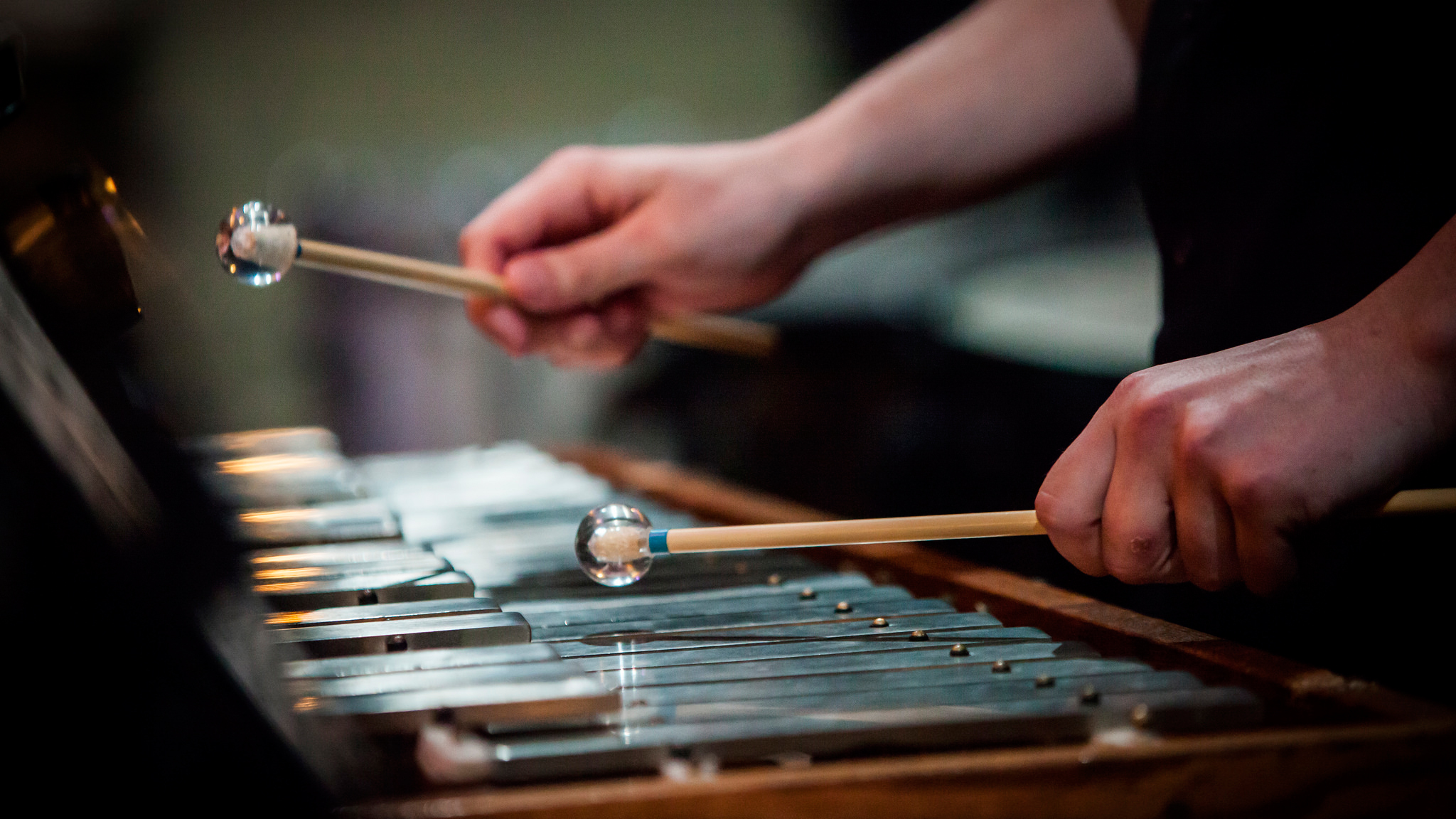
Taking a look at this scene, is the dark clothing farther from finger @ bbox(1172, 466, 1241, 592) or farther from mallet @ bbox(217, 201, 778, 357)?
mallet @ bbox(217, 201, 778, 357)

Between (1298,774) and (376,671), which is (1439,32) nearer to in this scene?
(1298,774)

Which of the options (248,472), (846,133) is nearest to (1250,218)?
(846,133)

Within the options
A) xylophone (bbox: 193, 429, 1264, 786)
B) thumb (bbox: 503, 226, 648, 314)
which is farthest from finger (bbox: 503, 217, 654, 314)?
xylophone (bbox: 193, 429, 1264, 786)

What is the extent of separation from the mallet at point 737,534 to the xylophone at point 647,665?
5 cm

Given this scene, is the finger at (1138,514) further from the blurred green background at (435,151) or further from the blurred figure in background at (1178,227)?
the blurred green background at (435,151)

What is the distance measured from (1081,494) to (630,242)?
2.66 feet

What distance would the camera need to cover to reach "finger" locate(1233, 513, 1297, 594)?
2.44 ft

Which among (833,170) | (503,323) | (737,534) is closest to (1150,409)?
(737,534)

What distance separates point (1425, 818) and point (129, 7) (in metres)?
4.96

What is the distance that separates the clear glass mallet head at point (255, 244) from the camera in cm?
113

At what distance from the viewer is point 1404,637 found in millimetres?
965

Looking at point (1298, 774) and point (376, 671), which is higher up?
point (376, 671)

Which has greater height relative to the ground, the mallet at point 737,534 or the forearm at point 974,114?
the forearm at point 974,114

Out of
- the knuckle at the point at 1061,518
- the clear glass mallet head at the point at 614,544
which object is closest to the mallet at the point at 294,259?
the clear glass mallet head at the point at 614,544
